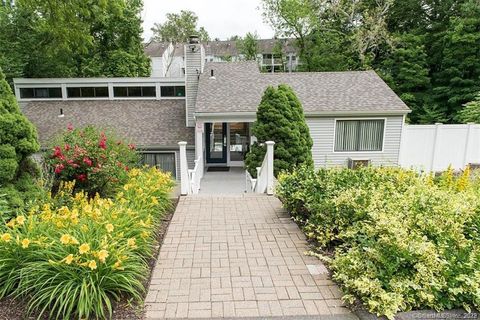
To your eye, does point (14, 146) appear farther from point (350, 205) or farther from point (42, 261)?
point (350, 205)

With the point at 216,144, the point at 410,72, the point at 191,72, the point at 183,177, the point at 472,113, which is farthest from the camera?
the point at 410,72

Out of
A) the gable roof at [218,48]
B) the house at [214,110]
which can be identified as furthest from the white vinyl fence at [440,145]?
the gable roof at [218,48]

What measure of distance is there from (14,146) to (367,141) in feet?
37.1

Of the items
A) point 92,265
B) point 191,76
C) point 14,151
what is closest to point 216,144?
point 191,76

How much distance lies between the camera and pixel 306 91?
13.3m

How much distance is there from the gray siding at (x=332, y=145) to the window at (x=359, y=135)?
177 mm

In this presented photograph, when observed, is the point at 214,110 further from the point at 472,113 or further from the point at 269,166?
the point at 472,113

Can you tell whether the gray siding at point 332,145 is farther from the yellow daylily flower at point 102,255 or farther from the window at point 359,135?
the yellow daylily flower at point 102,255

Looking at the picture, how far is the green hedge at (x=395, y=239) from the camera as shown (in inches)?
121

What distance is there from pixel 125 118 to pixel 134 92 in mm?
2136

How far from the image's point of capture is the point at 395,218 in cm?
376

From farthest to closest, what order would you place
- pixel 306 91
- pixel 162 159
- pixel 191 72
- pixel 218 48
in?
pixel 218 48 < pixel 191 72 < pixel 306 91 < pixel 162 159

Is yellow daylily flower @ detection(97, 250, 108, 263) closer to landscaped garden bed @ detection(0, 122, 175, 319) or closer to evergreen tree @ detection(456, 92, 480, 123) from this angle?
landscaped garden bed @ detection(0, 122, 175, 319)

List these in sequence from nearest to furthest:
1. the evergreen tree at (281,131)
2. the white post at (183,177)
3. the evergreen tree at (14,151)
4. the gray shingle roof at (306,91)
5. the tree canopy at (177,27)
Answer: the evergreen tree at (14,151) → the white post at (183,177) → the evergreen tree at (281,131) → the gray shingle roof at (306,91) → the tree canopy at (177,27)
